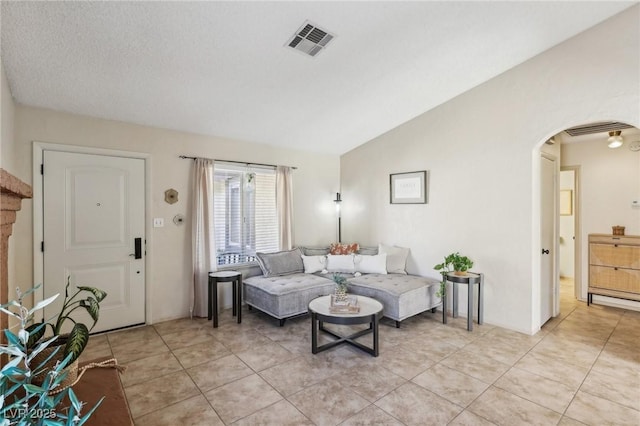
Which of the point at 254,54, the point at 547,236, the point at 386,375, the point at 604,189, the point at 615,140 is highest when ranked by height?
the point at 254,54

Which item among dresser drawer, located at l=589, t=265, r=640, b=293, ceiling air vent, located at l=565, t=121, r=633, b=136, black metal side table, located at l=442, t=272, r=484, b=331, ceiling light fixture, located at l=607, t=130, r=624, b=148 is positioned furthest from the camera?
dresser drawer, located at l=589, t=265, r=640, b=293

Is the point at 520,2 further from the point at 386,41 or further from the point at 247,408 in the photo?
the point at 247,408

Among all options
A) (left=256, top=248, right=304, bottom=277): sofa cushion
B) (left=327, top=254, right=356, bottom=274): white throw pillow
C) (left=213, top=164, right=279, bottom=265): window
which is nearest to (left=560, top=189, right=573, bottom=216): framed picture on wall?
(left=327, top=254, right=356, bottom=274): white throw pillow

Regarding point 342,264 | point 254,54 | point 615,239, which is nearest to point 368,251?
point 342,264

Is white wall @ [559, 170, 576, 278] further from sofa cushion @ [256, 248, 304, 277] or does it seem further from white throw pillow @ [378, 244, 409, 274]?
sofa cushion @ [256, 248, 304, 277]

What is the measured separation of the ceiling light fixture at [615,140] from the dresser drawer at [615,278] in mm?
1743

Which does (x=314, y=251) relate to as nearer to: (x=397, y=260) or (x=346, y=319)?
(x=397, y=260)

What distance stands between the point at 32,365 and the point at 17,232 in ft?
8.66

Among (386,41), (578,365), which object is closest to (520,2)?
(386,41)

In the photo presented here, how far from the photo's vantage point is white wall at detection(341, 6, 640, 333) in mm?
3064

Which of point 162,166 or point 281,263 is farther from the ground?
point 162,166

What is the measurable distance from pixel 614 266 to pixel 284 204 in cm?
487

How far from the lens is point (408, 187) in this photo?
15.5 feet

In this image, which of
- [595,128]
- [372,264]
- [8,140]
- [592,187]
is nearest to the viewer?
[8,140]
